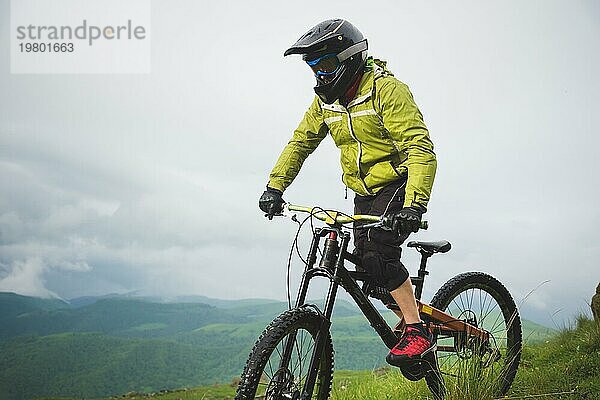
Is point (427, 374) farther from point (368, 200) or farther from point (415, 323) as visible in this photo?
point (368, 200)

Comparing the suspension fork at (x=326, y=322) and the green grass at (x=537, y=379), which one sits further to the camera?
the green grass at (x=537, y=379)

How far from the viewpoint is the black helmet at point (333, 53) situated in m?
2.88

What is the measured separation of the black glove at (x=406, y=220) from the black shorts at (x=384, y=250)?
243 mm

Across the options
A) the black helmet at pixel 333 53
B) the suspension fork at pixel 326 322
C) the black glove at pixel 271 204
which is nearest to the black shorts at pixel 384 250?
the suspension fork at pixel 326 322

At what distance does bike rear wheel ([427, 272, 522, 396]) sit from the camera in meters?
3.31

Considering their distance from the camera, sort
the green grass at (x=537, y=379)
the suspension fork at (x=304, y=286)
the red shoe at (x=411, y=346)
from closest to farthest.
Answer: the suspension fork at (x=304, y=286) → the red shoe at (x=411, y=346) → the green grass at (x=537, y=379)

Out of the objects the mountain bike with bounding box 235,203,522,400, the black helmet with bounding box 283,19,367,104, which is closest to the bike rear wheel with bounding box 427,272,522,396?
the mountain bike with bounding box 235,203,522,400

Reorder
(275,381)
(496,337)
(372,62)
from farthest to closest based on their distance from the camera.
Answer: (496,337) → (372,62) → (275,381)

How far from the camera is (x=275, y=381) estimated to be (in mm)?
2600

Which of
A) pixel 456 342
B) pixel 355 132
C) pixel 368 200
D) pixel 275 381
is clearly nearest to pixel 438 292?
pixel 456 342

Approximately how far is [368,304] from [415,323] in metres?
0.22

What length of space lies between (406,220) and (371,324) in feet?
1.98

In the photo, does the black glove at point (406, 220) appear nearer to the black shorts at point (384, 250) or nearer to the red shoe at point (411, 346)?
the black shorts at point (384, 250)

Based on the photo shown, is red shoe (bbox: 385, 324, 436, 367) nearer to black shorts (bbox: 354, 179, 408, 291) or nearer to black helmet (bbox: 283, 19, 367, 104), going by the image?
black shorts (bbox: 354, 179, 408, 291)
